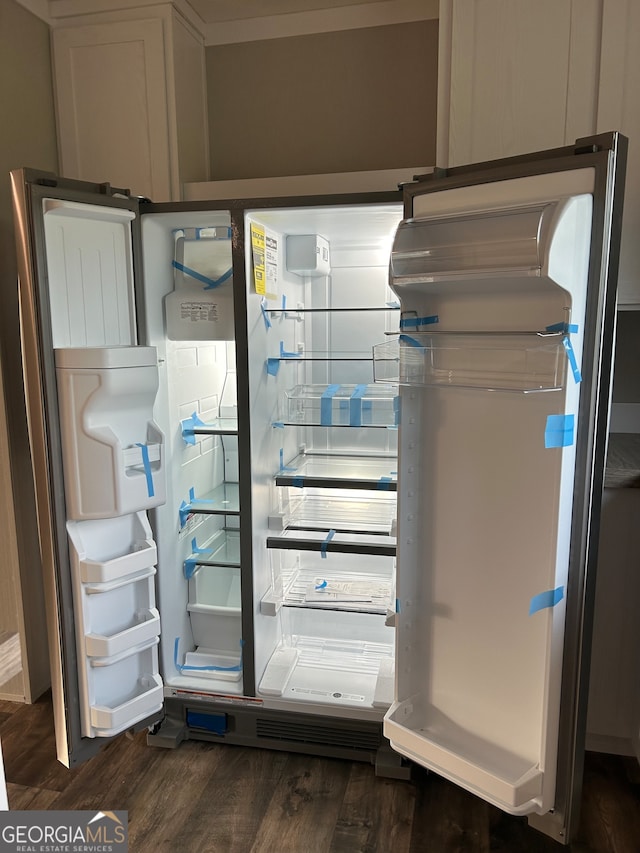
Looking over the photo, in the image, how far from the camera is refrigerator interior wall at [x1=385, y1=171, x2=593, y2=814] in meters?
1.32

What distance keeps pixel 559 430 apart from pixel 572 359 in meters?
0.15

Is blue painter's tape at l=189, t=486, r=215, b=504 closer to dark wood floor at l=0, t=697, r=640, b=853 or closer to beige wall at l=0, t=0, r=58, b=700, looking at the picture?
beige wall at l=0, t=0, r=58, b=700

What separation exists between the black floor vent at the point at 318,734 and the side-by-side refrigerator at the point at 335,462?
10 mm

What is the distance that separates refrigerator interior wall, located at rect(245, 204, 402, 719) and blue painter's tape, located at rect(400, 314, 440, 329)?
389mm

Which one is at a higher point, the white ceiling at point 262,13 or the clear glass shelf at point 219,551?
the white ceiling at point 262,13

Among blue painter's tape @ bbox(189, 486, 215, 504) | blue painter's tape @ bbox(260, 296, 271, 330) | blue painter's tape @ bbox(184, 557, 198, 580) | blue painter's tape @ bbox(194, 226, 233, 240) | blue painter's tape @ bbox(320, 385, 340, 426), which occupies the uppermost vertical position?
blue painter's tape @ bbox(194, 226, 233, 240)

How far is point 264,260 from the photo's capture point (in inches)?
78.7

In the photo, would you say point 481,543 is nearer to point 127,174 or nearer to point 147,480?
point 147,480

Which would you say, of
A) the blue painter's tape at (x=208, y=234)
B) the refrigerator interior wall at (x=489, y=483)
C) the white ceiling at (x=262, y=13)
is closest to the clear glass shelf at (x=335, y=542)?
the refrigerator interior wall at (x=489, y=483)

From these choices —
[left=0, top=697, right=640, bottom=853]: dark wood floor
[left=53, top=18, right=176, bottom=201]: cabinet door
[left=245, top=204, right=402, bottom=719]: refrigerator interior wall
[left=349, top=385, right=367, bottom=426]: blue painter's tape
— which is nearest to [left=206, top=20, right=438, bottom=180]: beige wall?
[left=53, top=18, right=176, bottom=201]: cabinet door

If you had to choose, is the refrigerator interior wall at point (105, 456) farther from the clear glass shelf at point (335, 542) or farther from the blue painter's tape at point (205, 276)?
the clear glass shelf at point (335, 542)

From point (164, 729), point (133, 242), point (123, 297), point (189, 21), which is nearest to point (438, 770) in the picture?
point (164, 729)

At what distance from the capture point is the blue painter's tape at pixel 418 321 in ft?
5.09

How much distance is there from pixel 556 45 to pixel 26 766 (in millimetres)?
2767
